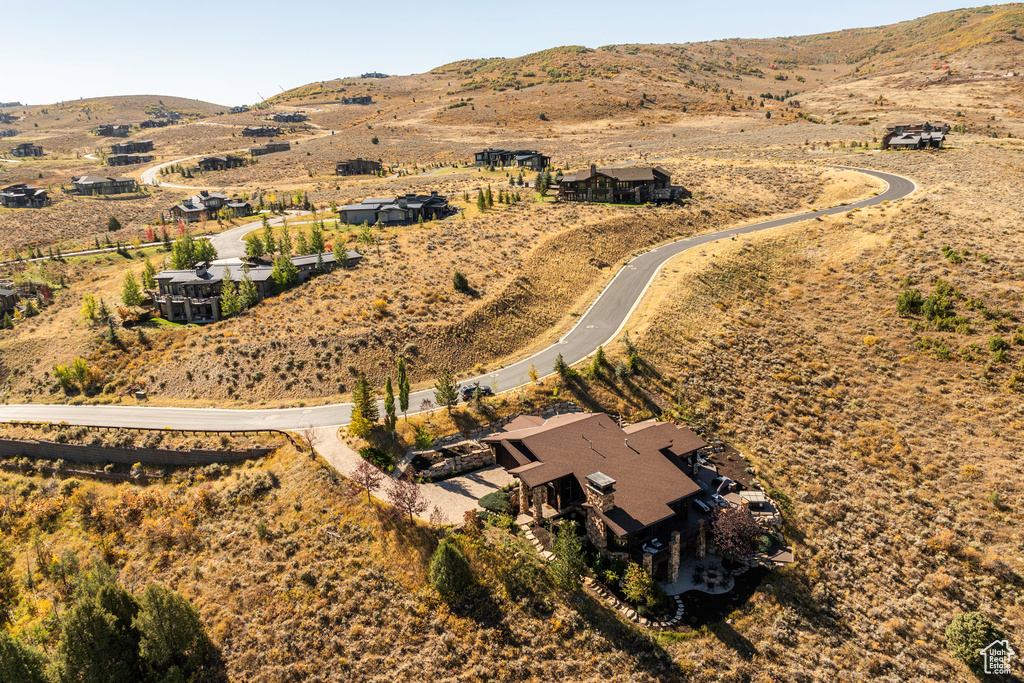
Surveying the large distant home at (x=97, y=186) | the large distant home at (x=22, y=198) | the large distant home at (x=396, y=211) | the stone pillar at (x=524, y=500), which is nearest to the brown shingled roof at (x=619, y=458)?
the stone pillar at (x=524, y=500)

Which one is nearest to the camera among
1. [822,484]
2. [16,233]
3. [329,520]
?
[329,520]

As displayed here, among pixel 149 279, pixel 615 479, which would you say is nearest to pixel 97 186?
pixel 149 279

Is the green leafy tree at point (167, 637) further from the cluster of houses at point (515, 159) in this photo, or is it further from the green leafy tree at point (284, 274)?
the cluster of houses at point (515, 159)

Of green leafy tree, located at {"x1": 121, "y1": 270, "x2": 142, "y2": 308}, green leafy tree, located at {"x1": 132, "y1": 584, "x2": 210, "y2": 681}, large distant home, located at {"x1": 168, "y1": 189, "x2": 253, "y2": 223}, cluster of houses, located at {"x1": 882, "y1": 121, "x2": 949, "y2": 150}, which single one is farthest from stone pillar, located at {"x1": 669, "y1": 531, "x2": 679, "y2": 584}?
cluster of houses, located at {"x1": 882, "y1": 121, "x2": 949, "y2": 150}

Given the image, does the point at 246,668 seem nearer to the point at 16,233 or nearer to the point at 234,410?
the point at 234,410

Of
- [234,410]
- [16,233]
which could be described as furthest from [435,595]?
[16,233]

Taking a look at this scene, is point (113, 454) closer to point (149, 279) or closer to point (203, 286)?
point (203, 286)

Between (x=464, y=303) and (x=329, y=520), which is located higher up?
(x=464, y=303)
